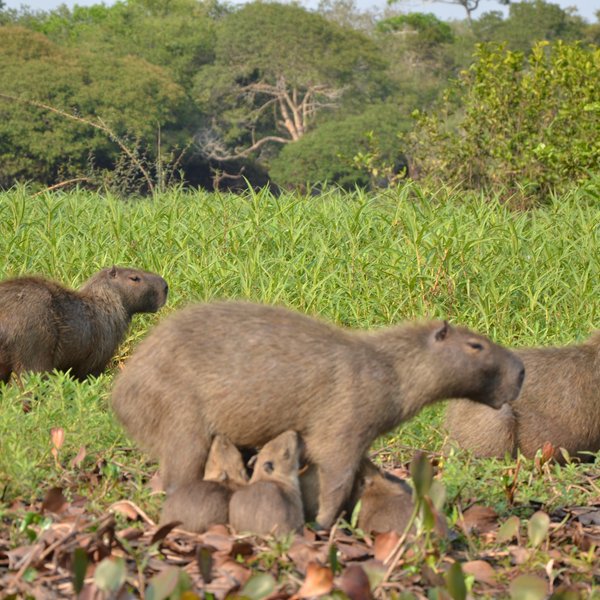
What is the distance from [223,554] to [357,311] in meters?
3.97

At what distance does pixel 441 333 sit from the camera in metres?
4.07

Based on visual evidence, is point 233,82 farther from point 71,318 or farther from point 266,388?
point 266,388

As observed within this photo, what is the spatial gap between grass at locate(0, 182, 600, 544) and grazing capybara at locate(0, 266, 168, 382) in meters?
0.39

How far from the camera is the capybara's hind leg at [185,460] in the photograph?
147 inches

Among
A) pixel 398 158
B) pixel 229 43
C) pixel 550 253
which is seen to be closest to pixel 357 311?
pixel 550 253

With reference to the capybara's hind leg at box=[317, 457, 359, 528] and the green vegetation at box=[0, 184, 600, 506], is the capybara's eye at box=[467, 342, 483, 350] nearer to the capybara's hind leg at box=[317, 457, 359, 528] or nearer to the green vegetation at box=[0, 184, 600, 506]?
the capybara's hind leg at box=[317, 457, 359, 528]

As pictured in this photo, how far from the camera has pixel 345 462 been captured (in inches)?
147

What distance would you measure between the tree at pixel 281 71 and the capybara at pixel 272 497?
144 feet

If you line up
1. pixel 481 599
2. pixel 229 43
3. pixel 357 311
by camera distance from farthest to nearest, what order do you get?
pixel 229 43
pixel 357 311
pixel 481 599

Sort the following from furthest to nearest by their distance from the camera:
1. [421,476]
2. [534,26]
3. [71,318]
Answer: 1. [534,26]
2. [71,318]
3. [421,476]

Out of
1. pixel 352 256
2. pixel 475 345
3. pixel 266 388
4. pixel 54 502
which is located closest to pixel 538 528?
pixel 475 345

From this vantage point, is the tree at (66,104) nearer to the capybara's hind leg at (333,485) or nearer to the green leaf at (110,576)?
the capybara's hind leg at (333,485)

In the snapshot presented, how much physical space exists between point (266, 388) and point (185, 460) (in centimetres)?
35

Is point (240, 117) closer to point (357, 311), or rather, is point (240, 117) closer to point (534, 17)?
point (534, 17)
